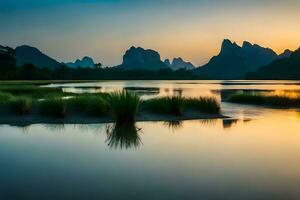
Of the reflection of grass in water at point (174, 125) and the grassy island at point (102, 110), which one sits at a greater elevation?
the grassy island at point (102, 110)

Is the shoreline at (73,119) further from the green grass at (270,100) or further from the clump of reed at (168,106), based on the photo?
the green grass at (270,100)

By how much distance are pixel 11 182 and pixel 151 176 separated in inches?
113

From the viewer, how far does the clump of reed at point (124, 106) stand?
18.7 m

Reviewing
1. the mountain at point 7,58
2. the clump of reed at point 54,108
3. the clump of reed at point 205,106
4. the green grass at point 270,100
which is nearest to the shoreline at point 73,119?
the clump of reed at point 54,108

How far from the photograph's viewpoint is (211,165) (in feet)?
31.2

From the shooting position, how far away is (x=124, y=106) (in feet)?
62.1

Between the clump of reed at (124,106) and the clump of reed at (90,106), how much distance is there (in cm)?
142

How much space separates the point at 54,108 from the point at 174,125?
6.53 m

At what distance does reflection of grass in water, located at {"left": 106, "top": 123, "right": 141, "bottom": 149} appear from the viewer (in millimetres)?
12633

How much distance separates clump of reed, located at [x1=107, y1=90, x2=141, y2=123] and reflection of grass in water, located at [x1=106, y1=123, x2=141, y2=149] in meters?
0.84

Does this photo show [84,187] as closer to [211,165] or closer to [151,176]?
[151,176]

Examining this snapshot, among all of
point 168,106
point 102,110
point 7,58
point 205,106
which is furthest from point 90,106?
point 7,58

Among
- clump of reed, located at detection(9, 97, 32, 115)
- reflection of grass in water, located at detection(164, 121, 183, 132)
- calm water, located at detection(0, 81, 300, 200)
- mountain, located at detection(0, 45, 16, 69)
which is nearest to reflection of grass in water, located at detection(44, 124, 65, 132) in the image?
calm water, located at detection(0, 81, 300, 200)

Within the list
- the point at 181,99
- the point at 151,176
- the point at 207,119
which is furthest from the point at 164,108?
the point at 151,176
